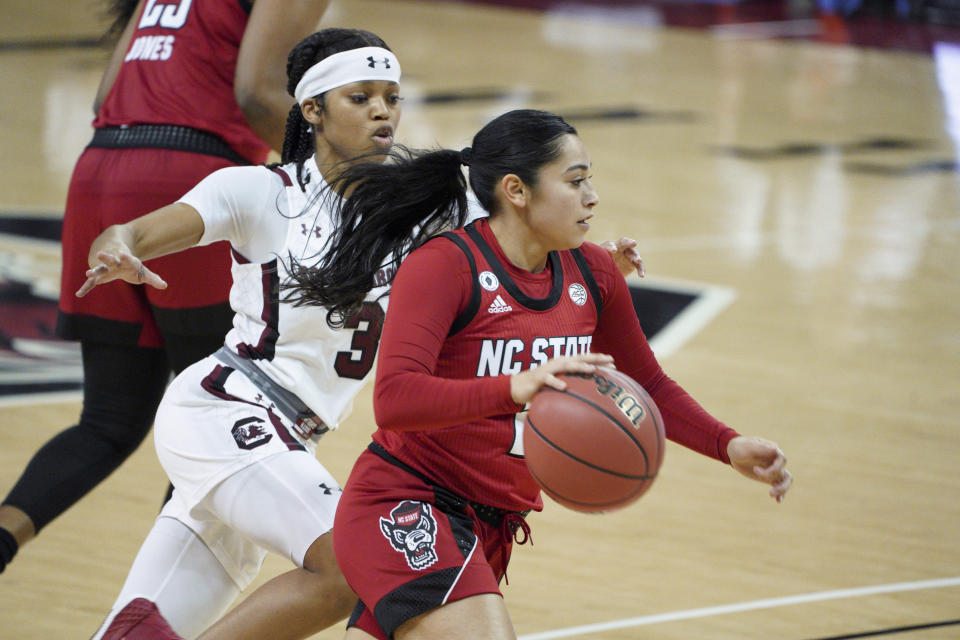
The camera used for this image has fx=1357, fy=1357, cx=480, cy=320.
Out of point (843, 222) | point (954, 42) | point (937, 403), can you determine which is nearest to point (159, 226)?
point (937, 403)

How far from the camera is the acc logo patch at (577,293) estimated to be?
281cm

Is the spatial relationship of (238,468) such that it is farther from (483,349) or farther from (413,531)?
(483,349)

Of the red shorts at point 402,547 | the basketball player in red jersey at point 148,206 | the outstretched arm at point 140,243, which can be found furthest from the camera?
the basketball player in red jersey at point 148,206

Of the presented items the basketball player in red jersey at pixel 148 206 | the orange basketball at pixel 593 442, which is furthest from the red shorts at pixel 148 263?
the orange basketball at pixel 593 442

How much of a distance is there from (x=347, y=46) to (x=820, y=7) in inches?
680

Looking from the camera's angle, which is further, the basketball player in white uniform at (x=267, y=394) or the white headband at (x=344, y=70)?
the white headband at (x=344, y=70)

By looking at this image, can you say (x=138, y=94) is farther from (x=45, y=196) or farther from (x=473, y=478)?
(x=45, y=196)

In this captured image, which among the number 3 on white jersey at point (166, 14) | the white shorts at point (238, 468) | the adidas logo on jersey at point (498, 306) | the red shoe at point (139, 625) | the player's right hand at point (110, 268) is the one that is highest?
the number 3 on white jersey at point (166, 14)

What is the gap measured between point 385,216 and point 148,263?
0.94 metres

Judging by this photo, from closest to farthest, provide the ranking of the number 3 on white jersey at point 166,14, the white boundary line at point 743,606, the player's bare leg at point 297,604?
the player's bare leg at point 297,604, the number 3 on white jersey at point 166,14, the white boundary line at point 743,606

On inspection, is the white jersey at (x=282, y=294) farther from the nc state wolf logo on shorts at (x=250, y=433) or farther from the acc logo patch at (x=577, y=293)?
the acc logo patch at (x=577, y=293)

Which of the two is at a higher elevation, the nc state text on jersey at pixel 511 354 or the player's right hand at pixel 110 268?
the player's right hand at pixel 110 268

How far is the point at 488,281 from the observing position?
2697mm

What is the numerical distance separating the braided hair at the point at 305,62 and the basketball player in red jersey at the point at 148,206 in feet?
0.48
